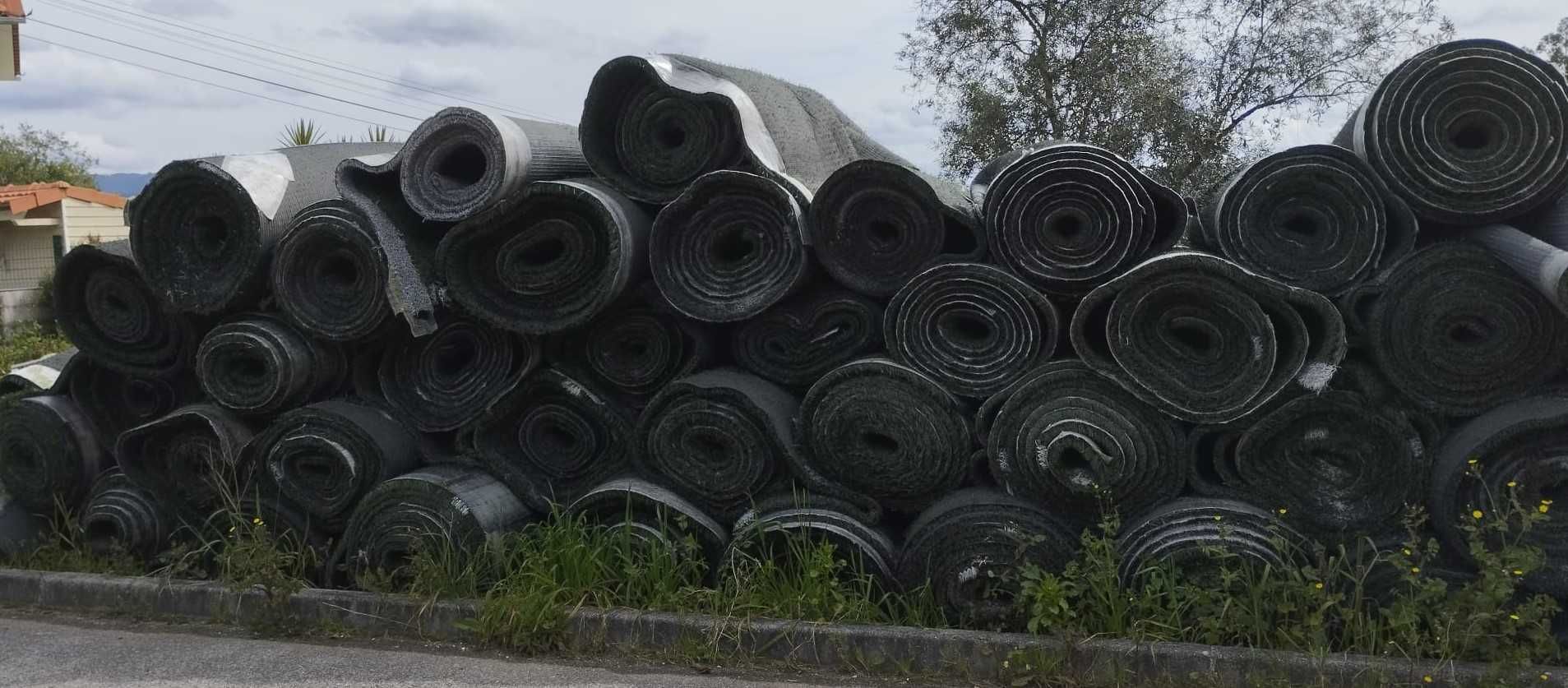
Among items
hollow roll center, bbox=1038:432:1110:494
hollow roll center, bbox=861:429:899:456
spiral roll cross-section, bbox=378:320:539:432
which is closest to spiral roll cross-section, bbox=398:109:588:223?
spiral roll cross-section, bbox=378:320:539:432

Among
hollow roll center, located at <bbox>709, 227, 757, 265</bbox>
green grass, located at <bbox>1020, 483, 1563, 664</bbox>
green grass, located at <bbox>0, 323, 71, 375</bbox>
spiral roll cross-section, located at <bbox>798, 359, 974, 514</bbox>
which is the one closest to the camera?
green grass, located at <bbox>1020, 483, 1563, 664</bbox>

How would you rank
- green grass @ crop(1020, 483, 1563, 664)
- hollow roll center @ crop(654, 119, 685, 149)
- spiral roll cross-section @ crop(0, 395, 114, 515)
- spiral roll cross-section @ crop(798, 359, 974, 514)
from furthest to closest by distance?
spiral roll cross-section @ crop(0, 395, 114, 515) < hollow roll center @ crop(654, 119, 685, 149) < spiral roll cross-section @ crop(798, 359, 974, 514) < green grass @ crop(1020, 483, 1563, 664)

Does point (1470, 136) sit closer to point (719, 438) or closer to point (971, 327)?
point (971, 327)

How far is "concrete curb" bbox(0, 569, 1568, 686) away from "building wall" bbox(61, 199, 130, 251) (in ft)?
53.8

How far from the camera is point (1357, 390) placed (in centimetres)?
380

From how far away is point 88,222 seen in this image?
19484 millimetres

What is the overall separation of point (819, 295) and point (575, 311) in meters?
Result: 0.89

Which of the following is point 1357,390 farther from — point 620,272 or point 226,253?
point 226,253

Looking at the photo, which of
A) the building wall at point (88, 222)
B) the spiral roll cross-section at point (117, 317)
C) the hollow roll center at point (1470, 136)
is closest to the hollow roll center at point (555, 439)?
the spiral roll cross-section at point (117, 317)

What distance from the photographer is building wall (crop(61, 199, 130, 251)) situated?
18.9 m

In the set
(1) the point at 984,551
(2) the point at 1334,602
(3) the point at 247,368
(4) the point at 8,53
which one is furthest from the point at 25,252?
(2) the point at 1334,602

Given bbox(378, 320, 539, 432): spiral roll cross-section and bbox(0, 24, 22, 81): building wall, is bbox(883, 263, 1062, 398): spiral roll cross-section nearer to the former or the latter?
bbox(378, 320, 539, 432): spiral roll cross-section

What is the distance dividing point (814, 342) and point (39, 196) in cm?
1816

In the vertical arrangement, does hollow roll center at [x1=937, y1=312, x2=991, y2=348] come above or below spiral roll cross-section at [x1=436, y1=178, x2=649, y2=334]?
below
